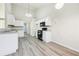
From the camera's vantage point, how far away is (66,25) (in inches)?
158

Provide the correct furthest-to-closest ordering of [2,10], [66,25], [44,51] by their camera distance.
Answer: [66,25]
[44,51]
[2,10]

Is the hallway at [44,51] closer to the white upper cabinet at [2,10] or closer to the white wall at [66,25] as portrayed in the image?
the white wall at [66,25]

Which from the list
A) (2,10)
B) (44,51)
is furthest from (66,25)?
(2,10)

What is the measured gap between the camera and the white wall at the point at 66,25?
3.47m

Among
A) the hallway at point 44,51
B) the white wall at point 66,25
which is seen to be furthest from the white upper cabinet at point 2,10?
the white wall at point 66,25

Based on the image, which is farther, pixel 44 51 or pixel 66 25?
pixel 66 25

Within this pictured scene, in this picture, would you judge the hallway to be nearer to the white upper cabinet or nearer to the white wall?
the white wall

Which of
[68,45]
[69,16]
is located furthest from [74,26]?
[68,45]

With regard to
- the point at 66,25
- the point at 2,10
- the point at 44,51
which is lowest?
the point at 44,51

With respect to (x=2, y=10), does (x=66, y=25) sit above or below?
below

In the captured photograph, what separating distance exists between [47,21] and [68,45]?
6.78ft

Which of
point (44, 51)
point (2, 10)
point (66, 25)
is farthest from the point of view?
point (66, 25)

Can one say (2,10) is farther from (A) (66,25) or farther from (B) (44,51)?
(A) (66,25)

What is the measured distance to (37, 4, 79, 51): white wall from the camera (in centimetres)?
347
